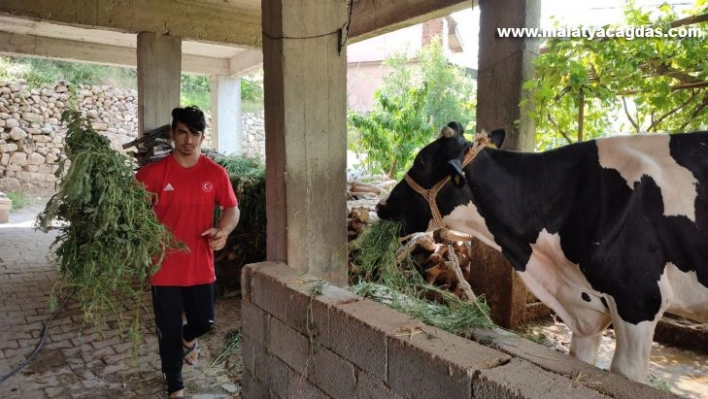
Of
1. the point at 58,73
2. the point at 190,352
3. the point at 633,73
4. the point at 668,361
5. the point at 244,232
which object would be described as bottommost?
the point at 668,361

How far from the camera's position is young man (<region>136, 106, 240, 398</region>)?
3.51 meters

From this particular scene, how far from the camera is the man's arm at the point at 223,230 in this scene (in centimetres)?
363

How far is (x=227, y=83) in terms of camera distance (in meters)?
11.4

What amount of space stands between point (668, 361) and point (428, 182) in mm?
3138

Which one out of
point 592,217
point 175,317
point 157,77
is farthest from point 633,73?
point 157,77

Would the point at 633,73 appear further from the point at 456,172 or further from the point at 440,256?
the point at 440,256

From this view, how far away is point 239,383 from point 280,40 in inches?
106

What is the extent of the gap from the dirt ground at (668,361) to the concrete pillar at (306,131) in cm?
183

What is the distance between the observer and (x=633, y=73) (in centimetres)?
432

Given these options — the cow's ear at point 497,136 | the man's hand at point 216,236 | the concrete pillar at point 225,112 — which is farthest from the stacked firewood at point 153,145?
the concrete pillar at point 225,112

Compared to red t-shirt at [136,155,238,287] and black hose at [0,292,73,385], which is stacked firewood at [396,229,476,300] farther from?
black hose at [0,292,73,385]

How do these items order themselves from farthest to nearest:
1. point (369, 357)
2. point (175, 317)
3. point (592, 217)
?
point (175, 317), point (592, 217), point (369, 357)

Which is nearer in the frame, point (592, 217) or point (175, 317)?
point (592, 217)

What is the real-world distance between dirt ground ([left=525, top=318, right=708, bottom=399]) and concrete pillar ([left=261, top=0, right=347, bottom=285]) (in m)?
1.83
